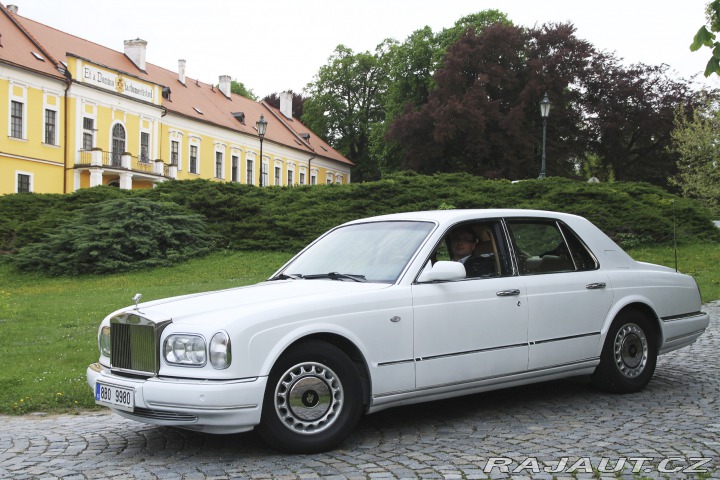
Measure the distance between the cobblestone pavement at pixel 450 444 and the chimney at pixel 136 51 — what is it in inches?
2033

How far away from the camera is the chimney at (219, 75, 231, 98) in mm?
67812

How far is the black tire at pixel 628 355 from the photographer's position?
7.20 meters

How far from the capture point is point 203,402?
4945 millimetres

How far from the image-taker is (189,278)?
21.9 meters

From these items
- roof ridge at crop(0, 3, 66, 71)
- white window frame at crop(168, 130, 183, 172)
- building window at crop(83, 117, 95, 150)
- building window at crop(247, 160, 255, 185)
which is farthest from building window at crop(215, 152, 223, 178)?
roof ridge at crop(0, 3, 66, 71)

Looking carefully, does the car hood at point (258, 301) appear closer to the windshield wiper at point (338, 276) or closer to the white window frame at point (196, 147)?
the windshield wiper at point (338, 276)

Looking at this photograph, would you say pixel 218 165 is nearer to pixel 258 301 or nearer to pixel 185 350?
pixel 258 301

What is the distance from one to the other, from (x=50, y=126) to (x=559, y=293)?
4273cm

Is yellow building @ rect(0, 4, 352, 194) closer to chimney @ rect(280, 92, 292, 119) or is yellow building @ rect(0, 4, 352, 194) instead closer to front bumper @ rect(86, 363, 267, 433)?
chimney @ rect(280, 92, 292, 119)

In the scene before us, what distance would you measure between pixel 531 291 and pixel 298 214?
20323 millimetres

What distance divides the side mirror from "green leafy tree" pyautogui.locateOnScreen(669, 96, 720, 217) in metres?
40.3

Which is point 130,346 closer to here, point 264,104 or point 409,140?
point 409,140

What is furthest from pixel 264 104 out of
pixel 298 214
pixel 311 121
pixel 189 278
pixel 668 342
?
pixel 668 342

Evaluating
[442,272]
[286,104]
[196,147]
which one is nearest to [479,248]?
[442,272]
